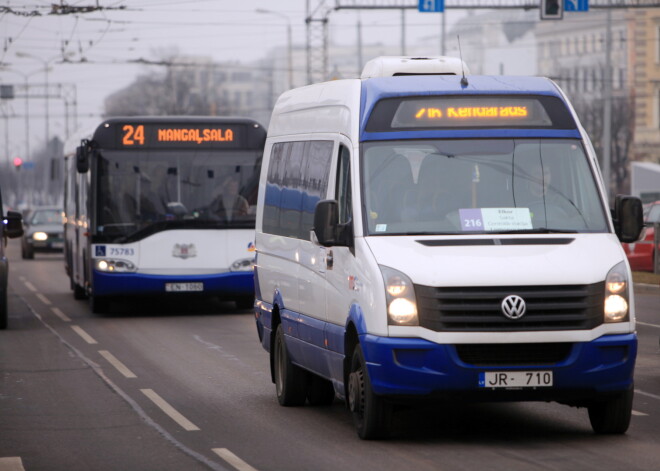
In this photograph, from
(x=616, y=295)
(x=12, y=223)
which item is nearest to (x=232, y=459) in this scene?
(x=616, y=295)

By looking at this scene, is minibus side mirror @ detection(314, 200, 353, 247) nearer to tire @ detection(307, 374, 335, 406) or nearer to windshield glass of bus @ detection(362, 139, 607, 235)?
windshield glass of bus @ detection(362, 139, 607, 235)

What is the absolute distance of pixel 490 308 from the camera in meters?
9.33

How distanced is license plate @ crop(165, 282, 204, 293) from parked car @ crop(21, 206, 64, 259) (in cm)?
2622

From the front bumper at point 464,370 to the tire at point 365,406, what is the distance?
14cm

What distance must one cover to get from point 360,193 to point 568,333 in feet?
5.50

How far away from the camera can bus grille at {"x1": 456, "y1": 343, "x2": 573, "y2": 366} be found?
9.42 meters

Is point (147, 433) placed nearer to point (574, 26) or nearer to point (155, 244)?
point (155, 244)

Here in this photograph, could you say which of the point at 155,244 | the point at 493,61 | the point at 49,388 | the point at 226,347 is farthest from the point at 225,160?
the point at 493,61

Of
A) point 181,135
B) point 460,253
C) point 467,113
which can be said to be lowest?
point 460,253

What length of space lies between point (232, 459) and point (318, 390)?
110 inches

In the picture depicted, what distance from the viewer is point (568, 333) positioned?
941 cm

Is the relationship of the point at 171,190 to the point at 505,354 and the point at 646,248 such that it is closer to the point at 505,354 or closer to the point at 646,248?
the point at 646,248

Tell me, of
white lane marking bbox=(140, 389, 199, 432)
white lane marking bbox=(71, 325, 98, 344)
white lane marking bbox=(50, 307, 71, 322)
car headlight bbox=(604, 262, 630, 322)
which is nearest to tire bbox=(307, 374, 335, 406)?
white lane marking bbox=(140, 389, 199, 432)

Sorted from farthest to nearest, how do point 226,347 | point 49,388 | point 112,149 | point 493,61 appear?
1. point 493,61
2. point 112,149
3. point 226,347
4. point 49,388
